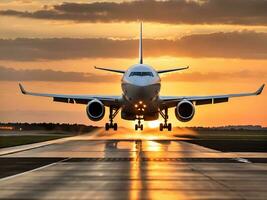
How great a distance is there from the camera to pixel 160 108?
67.8 metres

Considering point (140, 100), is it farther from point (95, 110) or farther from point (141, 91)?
point (95, 110)

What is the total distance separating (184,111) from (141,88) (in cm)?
861

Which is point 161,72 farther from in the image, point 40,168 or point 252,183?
point 252,183

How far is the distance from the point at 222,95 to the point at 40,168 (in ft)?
147

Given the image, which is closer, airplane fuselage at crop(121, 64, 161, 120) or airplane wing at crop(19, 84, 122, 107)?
airplane fuselage at crop(121, 64, 161, 120)

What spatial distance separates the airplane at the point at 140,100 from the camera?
5919cm

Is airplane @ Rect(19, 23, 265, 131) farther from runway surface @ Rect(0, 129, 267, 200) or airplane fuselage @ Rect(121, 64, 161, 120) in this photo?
runway surface @ Rect(0, 129, 267, 200)

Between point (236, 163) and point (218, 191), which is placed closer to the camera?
point (218, 191)

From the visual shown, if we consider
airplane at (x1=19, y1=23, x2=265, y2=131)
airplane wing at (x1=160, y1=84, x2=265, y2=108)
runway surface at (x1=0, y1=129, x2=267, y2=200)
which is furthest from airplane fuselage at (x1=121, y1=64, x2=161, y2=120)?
runway surface at (x1=0, y1=129, x2=267, y2=200)

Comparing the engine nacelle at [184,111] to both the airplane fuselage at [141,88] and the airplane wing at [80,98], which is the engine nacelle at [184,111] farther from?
the airplane wing at [80,98]

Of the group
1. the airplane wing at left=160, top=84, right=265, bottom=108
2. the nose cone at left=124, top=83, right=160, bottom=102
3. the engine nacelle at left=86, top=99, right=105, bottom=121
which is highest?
the airplane wing at left=160, top=84, right=265, bottom=108

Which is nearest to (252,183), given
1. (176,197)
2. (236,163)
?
(176,197)

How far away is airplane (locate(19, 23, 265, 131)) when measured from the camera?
59.2 m

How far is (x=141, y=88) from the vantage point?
191 ft
